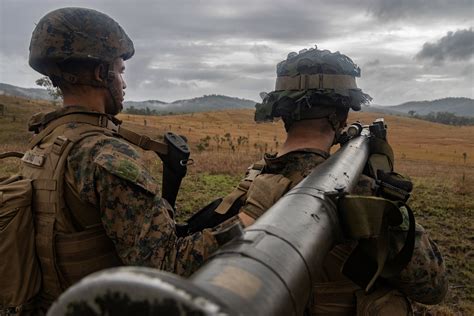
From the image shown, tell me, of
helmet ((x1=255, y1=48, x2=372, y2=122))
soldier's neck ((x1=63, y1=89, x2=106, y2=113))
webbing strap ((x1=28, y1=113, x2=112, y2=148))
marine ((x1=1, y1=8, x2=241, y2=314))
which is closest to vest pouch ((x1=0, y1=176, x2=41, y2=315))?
marine ((x1=1, y1=8, x2=241, y2=314))

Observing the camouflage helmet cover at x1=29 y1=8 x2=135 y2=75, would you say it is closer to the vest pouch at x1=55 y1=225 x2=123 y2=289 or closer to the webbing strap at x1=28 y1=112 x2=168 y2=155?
the webbing strap at x1=28 y1=112 x2=168 y2=155

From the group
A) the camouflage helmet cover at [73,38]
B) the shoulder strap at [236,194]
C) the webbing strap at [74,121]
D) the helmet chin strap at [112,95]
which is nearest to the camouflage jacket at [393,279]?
the shoulder strap at [236,194]

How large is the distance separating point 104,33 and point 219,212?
1502 mm

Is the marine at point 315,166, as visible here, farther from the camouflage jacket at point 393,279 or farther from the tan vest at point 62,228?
the tan vest at point 62,228

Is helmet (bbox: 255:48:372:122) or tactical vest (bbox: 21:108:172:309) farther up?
helmet (bbox: 255:48:372:122)

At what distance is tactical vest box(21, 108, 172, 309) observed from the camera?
2.64 m

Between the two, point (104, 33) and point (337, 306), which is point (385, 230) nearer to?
point (337, 306)

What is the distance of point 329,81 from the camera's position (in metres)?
3.28

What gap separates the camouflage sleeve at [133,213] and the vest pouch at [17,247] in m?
0.38

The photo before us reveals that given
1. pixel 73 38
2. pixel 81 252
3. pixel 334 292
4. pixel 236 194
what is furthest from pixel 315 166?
pixel 73 38

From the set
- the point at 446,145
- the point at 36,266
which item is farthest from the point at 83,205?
the point at 446,145

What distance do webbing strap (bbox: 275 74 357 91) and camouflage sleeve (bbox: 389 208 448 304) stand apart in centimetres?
112

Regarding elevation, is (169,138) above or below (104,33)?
below

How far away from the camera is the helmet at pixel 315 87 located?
10.7 ft
